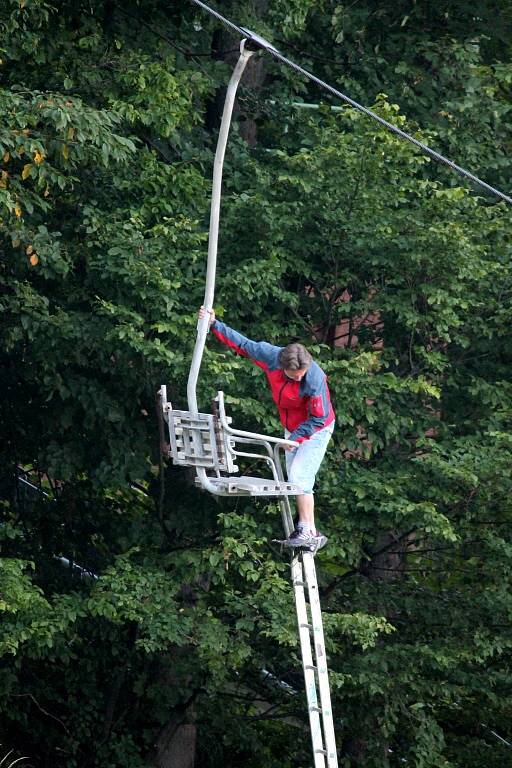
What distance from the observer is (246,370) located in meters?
12.1

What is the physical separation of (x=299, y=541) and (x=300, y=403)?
0.86 m

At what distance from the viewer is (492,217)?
1341 centimetres

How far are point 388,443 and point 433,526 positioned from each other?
1.35 meters

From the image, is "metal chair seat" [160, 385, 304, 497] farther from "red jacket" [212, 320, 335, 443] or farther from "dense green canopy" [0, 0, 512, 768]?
"dense green canopy" [0, 0, 512, 768]

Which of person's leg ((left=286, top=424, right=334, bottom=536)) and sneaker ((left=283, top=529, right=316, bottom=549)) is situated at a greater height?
person's leg ((left=286, top=424, right=334, bottom=536))

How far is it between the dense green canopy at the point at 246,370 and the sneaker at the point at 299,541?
3.30 m

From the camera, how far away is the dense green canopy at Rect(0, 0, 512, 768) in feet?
39.2

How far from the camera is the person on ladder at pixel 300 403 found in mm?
8156

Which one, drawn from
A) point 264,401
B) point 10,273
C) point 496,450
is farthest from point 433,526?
point 10,273

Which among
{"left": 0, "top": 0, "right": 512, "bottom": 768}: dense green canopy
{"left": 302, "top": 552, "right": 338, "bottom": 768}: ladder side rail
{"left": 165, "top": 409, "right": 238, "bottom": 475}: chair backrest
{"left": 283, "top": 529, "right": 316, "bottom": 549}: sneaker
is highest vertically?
{"left": 0, "top": 0, "right": 512, "bottom": 768}: dense green canopy

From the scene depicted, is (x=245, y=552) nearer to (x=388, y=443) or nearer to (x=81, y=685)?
(x=388, y=443)

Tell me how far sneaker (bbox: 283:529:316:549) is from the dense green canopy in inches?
130

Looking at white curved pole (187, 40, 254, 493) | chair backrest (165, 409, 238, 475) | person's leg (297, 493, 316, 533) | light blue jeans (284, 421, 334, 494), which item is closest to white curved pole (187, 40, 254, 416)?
white curved pole (187, 40, 254, 493)

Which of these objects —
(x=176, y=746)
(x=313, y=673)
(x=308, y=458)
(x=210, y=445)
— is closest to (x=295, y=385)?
(x=308, y=458)
